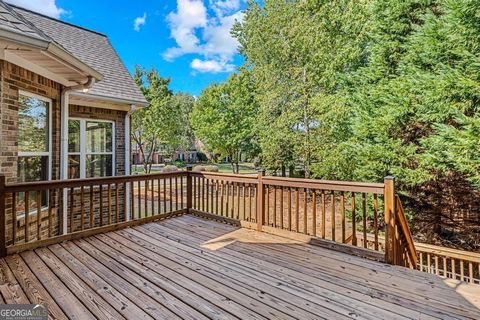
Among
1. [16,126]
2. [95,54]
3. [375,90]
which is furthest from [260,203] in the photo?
[95,54]

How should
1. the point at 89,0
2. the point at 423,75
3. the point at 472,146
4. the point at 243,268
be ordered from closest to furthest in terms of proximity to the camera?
the point at 243,268 → the point at 472,146 → the point at 423,75 → the point at 89,0

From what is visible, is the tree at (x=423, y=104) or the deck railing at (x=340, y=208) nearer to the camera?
the deck railing at (x=340, y=208)

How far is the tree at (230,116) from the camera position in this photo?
18438 mm

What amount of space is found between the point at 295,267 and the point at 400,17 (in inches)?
Result: 316

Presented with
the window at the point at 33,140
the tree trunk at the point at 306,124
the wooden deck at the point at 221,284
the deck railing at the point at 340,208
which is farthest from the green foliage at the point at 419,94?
the window at the point at 33,140

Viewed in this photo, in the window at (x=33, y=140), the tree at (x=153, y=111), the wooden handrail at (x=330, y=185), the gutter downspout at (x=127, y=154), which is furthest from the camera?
the tree at (x=153, y=111)

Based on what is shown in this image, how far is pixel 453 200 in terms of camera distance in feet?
23.3

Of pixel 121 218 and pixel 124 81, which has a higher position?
pixel 124 81

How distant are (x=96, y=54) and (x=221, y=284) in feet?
24.1

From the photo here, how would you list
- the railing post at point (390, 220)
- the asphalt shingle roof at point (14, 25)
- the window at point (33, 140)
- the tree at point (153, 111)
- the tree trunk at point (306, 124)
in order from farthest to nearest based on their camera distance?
the tree at point (153, 111) < the tree trunk at point (306, 124) < the window at point (33, 140) < the railing post at point (390, 220) < the asphalt shingle roof at point (14, 25)

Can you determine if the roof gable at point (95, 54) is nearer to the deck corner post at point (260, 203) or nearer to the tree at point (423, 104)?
the deck corner post at point (260, 203)

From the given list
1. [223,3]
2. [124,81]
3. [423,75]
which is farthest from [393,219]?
[223,3]

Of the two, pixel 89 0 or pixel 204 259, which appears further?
pixel 89 0

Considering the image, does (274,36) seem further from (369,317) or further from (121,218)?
(369,317)
